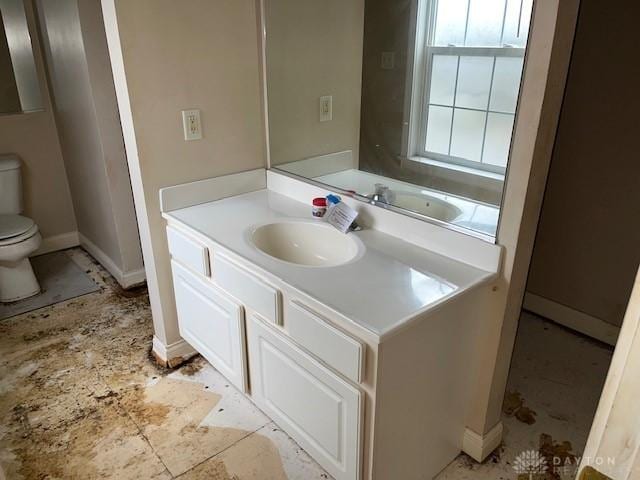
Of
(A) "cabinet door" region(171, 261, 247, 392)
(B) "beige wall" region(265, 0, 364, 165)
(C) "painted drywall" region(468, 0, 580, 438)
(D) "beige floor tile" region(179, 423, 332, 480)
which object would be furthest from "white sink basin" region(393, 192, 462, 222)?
(D) "beige floor tile" region(179, 423, 332, 480)

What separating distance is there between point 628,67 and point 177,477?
252cm

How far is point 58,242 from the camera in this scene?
11.9 ft

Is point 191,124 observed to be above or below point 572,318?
above

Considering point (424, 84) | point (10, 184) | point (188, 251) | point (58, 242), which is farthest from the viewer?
point (58, 242)

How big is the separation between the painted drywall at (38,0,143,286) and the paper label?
5.07 feet

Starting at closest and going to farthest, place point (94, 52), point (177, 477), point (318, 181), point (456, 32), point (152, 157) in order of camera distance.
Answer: point (456, 32), point (177, 477), point (152, 157), point (318, 181), point (94, 52)

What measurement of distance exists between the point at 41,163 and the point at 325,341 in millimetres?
2844

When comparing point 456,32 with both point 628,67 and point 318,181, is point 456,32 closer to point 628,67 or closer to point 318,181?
point 318,181

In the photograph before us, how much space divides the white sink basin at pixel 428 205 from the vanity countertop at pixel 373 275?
0.13m

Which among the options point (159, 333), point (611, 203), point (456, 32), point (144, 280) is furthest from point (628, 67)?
point (144, 280)

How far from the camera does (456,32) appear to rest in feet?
5.40

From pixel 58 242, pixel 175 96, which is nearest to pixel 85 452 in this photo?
pixel 175 96

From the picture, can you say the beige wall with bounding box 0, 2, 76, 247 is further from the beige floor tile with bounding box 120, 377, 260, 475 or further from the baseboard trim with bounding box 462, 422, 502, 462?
the baseboard trim with bounding box 462, 422, 502, 462

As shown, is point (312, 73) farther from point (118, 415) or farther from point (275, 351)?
point (118, 415)
